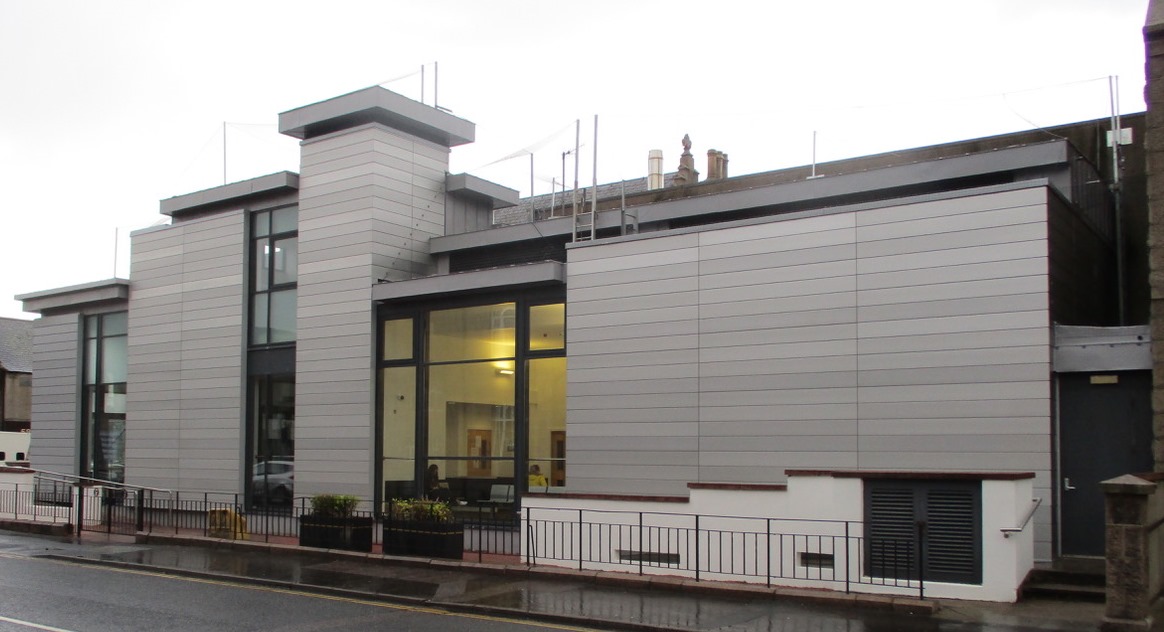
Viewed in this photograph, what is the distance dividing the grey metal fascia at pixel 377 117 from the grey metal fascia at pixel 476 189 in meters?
1.09

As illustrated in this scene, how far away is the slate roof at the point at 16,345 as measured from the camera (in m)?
51.5

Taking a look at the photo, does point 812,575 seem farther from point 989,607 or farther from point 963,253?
point 963,253

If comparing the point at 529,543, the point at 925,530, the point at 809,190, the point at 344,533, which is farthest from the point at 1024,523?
the point at 344,533

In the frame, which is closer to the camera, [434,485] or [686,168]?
[434,485]

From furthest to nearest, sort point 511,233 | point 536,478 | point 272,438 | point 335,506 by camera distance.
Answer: point 272,438 < point 511,233 < point 536,478 < point 335,506

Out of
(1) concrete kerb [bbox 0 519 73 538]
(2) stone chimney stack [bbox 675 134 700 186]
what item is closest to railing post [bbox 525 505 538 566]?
(1) concrete kerb [bbox 0 519 73 538]

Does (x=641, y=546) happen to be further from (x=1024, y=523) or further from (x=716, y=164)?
(x=716, y=164)

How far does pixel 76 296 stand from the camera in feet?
98.5

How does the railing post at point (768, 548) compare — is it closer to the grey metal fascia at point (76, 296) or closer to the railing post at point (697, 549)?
the railing post at point (697, 549)

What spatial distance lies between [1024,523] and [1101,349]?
334 centimetres

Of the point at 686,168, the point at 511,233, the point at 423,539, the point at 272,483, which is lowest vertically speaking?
the point at 423,539

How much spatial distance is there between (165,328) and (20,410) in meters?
29.3

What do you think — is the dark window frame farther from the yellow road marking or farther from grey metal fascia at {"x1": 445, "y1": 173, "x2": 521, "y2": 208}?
the yellow road marking

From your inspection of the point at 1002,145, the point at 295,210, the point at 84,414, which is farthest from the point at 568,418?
the point at 84,414
